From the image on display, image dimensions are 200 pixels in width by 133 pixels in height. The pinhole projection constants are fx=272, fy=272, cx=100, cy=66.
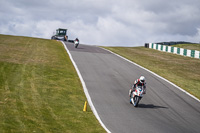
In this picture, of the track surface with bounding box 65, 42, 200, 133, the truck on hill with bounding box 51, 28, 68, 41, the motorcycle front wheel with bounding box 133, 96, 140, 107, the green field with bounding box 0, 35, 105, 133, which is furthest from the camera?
the truck on hill with bounding box 51, 28, 68, 41

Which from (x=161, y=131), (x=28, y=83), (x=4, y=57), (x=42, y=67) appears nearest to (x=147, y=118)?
(x=161, y=131)

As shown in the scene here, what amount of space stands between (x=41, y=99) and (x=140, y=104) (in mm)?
5735

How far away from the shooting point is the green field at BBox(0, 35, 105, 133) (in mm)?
10352

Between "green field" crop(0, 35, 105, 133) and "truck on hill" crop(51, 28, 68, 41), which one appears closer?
"green field" crop(0, 35, 105, 133)

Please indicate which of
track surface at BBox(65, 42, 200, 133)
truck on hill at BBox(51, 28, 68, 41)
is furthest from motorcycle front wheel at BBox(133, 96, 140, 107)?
truck on hill at BBox(51, 28, 68, 41)

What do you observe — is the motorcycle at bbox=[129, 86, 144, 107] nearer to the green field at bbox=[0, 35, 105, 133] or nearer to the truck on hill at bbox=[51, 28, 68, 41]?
the green field at bbox=[0, 35, 105, 133]

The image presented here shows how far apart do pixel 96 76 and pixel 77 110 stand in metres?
8.00

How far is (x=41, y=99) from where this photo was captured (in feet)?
45.8

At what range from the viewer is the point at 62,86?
17141mm

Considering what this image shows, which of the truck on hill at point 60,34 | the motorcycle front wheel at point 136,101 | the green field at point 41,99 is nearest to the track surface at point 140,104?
the motorcycle front wheel at point 136,101

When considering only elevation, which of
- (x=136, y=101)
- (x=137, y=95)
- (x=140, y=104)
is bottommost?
(x=140, y=104)

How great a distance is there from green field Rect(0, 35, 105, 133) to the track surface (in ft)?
3.28

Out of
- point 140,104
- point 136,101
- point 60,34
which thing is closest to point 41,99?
point 136,101

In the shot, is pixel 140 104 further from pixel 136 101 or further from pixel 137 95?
pixel 137 95
